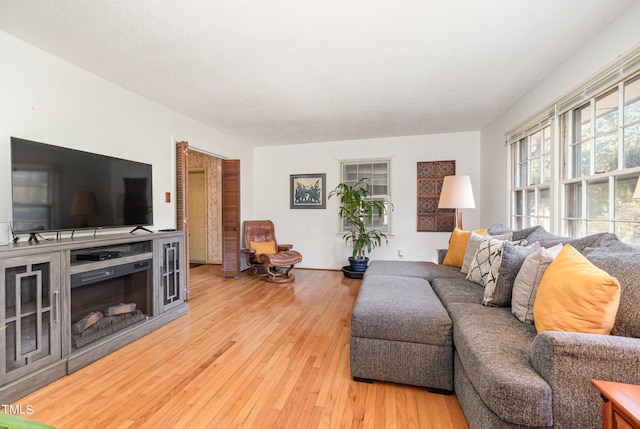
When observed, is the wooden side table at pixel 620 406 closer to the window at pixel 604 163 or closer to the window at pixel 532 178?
the window at pixel 604 163

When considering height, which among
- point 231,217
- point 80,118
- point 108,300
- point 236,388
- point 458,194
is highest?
point 80,118

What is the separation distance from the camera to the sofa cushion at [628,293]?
1151 millimetres

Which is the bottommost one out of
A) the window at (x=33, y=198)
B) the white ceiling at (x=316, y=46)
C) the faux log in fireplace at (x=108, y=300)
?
the faux log in fireplace at (x=108, y=300)

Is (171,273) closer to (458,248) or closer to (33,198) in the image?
(33,198)

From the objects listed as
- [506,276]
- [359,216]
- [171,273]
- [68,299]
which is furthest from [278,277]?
[506,276]

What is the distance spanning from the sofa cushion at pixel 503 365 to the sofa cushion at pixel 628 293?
339 millimetres

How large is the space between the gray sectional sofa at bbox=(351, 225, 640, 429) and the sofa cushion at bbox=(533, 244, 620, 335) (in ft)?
0.31

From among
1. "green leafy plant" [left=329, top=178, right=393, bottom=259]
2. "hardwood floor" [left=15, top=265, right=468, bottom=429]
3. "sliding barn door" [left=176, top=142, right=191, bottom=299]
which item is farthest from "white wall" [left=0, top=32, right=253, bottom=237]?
"green leafy plant" [left=329, top=178, right=393, bottom=259]

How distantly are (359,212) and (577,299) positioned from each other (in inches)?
140

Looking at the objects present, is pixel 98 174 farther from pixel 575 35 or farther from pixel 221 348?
pixel 575 35

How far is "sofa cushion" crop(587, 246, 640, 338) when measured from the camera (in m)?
1.15

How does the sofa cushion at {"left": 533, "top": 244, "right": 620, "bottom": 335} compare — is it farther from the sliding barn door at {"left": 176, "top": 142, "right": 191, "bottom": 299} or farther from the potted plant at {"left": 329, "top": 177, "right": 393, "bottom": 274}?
the sliding barn door at {"left": 176, "top": 142, "right": 191, "bottom": 299}

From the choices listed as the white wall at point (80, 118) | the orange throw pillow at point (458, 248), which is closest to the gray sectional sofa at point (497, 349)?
the orange throw pillow at point (458, 248)

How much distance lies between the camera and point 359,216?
464cm
